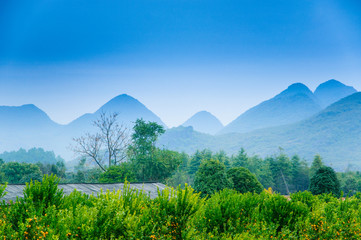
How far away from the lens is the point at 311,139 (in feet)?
463

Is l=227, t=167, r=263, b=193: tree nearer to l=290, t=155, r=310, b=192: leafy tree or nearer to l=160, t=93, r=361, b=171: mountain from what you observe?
l=290, t=155, r=310, b=192: leafy tree

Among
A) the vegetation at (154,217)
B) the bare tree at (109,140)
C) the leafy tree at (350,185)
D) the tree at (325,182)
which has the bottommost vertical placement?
the leafy tree at (350,185)

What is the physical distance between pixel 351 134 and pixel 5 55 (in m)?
165

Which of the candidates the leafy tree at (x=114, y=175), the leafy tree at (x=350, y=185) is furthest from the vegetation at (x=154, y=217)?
the leafy tree at (x=350, y=185)

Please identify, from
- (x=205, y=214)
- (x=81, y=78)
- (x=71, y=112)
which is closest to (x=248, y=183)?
(x=205, y=214)

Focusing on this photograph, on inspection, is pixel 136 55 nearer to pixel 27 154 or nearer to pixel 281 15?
pixel 281 15

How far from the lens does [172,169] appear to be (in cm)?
2905

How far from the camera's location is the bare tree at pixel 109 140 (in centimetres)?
3120

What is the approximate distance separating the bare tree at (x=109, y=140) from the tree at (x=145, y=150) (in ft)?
6.47

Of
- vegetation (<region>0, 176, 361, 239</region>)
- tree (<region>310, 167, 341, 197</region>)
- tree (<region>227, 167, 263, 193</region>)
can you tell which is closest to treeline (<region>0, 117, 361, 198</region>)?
tree (<region>227, 167, 263, 193</region>)

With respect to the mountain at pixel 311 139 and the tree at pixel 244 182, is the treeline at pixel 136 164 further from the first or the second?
the mountain at pixel 311 139

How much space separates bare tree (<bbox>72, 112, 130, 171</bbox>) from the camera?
102 ft

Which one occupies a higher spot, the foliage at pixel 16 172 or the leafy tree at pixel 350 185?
the foliage at pixel 16 172

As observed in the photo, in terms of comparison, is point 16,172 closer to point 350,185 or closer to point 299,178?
point 299,178
